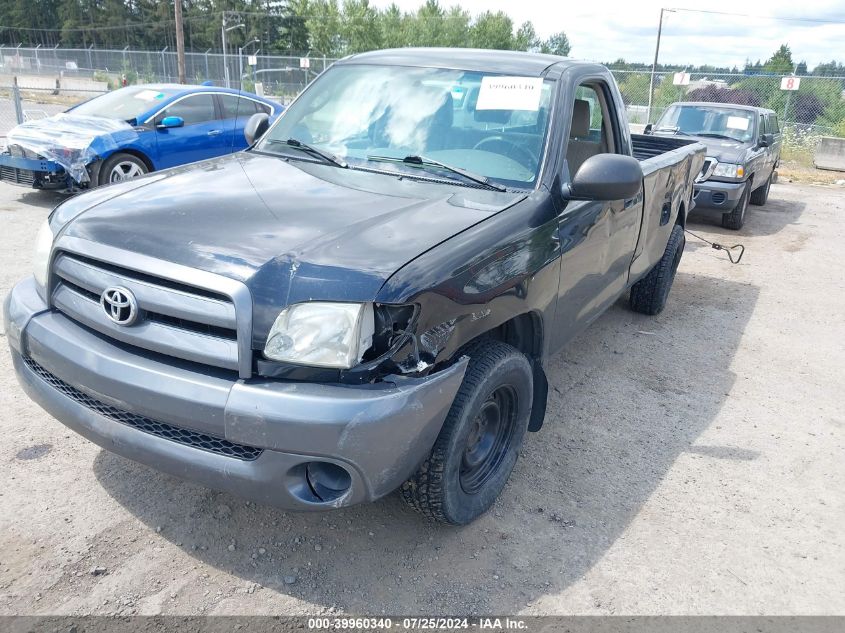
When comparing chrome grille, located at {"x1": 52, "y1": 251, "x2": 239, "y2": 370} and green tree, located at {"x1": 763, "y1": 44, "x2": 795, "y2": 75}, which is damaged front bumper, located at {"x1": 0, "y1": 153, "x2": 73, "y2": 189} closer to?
chrome grille, located at {"x1": 52, "y1": 251, "x2": 239, "y2": 370}

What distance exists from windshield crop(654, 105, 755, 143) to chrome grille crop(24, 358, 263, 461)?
9.87 metres

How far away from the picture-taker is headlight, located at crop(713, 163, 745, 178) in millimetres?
9545

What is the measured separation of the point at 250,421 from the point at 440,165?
165 cm

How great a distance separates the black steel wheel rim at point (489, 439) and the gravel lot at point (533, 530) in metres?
0.20

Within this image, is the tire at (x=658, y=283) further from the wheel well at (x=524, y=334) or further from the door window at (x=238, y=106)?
the door window at (x=238, y=106)

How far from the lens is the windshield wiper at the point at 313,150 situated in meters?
3.42

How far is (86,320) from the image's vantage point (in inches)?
99.0

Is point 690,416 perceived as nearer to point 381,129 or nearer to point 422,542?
point 422,542

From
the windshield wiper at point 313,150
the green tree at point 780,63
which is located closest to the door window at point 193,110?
the windshield wiper at point 313,150

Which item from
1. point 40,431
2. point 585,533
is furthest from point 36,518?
point 585,533

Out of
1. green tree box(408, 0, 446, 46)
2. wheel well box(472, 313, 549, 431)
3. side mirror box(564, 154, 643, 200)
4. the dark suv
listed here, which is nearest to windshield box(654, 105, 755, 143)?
the dark suv

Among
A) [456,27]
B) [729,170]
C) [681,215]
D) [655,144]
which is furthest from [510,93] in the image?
[456,27]

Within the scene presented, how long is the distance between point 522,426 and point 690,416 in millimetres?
1540

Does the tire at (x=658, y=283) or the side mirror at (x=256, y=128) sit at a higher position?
the side mirror at (x=256, y=128)
